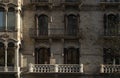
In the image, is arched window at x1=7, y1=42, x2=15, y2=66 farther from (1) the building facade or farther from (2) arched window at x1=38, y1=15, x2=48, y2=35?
(2) arched window at x1=38, y1=15, x2=48, y2=35

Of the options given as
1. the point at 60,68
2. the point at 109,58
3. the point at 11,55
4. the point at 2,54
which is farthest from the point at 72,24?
the point at 2,54

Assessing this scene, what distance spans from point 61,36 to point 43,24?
2181mm

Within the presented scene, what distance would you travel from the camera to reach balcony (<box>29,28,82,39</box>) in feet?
173

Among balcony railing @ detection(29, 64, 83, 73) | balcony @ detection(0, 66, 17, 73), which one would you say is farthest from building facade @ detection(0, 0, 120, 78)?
balcony @ detection(0, 66, 17, 73)

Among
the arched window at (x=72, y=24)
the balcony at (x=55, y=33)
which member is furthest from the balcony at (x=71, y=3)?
the balcony at (x=55, y=33)

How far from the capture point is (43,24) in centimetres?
5362

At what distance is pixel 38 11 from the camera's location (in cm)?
5356

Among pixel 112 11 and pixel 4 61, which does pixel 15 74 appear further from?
pixel 112 11

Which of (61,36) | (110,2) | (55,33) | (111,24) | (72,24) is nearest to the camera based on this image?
(61,36)

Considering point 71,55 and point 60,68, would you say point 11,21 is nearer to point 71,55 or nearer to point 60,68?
point 60,68

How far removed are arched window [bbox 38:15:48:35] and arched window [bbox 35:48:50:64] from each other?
1.53m

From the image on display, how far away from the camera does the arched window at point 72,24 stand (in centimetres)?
5328

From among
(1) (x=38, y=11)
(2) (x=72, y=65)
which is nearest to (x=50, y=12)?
(1) (x=38, y=11)

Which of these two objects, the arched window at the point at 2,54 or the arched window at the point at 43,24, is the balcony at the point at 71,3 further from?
the arched window at the point at 2,54
